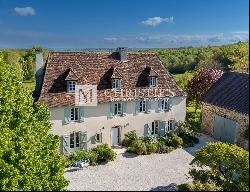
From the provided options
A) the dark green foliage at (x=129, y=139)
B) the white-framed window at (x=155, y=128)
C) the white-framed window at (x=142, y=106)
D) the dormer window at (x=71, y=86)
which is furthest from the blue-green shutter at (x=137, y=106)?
the dormer window at (x=71, y=86)

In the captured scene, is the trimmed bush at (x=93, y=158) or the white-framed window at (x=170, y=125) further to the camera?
the white-framed window at (x=170, y=125)

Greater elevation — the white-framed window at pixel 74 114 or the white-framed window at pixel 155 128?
the white-framed window at pixel 74 114

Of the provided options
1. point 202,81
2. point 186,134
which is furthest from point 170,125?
point 202,81

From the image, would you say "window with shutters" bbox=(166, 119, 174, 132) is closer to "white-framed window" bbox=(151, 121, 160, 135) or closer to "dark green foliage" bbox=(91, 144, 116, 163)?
"white-framed window" bbox=(151, 121, 160, 135)

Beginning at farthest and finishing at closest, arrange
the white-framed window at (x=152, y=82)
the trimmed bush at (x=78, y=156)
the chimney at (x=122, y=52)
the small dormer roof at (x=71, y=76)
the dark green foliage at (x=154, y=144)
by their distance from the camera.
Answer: the chimney at (x=122, y=52)
the white-framed window at (x=152, y=82)
the dark green foliage at (x=154, y=144)
the small dormer roof at (x=71, y=76)
the trimmed bush at (x=78, y=156)

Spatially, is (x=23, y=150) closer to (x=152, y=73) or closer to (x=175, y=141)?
(x=175, y=141)

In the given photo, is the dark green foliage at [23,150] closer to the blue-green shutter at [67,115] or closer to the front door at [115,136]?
the blue-green shutter at [67,115]
